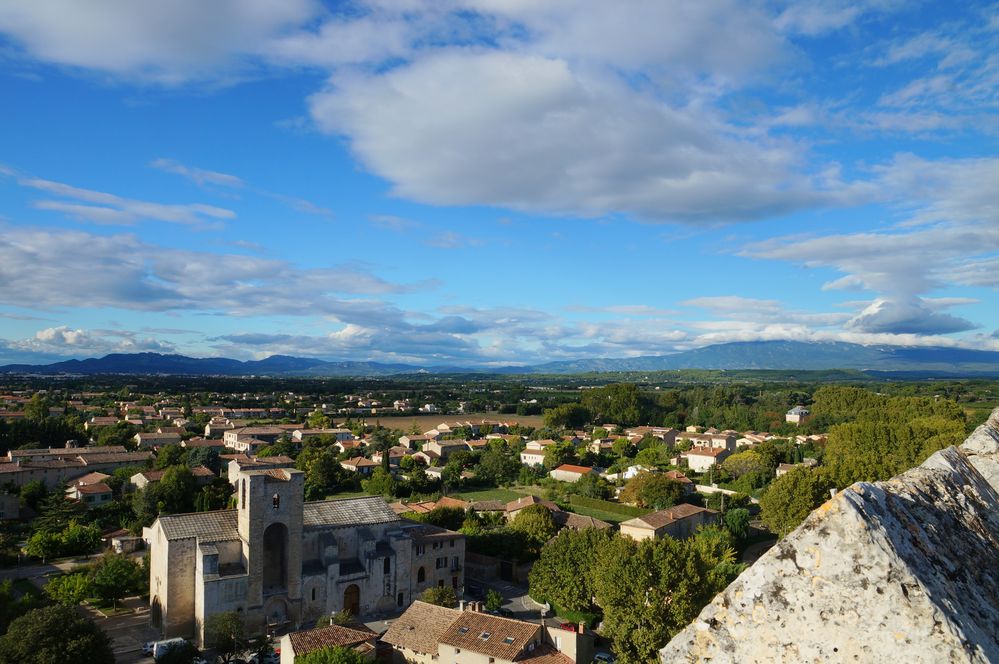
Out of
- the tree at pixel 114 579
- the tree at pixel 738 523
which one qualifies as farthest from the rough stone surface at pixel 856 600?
the tree at pixel 738 523

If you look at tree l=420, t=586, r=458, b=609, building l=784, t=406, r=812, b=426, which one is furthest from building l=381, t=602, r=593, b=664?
building l=784, t=406, r=812, b=426

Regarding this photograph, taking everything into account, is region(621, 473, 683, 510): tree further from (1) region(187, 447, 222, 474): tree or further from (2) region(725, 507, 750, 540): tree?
(1) region(187, 447, 222, 474): tree

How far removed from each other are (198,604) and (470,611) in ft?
35.8

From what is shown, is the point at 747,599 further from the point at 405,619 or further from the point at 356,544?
the point at 356,544

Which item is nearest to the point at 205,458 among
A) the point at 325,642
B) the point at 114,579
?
the point at 114,579

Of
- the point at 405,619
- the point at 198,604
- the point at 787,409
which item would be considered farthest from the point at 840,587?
the point at 787,409

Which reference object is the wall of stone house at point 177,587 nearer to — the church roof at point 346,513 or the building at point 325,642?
the church roof at point 346,513

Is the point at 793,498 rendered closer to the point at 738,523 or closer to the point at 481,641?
the point at 738,523

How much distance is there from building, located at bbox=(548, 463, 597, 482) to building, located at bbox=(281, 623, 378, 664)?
127 ft

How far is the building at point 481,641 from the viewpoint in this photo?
2253 cm

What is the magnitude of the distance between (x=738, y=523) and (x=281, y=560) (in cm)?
2751

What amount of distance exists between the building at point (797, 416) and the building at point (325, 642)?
85.7 m

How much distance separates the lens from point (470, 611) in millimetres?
24875

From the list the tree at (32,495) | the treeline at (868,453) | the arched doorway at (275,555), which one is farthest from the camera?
the tree at (32,495)
